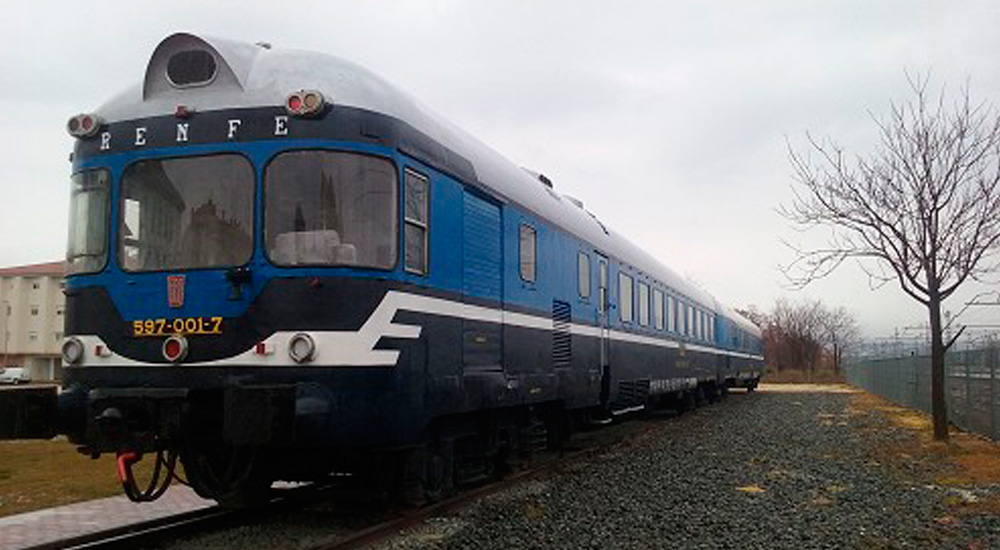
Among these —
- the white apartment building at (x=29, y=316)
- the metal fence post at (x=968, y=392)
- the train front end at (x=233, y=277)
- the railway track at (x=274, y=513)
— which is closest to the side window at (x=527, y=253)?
the railway track at (x=274, y=513)

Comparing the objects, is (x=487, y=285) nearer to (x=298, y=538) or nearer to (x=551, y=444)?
(x=298, y=538)

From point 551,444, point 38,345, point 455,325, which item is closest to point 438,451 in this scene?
point 455,325

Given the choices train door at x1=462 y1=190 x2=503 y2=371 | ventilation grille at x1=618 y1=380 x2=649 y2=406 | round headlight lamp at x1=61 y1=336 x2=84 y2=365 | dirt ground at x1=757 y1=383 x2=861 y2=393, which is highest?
train door at x1=462 y1=190 x2=503 y2=371

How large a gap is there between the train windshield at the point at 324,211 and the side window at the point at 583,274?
585 centimetres

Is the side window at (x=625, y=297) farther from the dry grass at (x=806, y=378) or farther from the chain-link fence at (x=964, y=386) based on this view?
the dry grass at (x=806, y=378)

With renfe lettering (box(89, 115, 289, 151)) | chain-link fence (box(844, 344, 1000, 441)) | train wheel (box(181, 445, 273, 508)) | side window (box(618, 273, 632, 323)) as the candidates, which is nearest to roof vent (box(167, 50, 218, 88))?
renfe lettering (box(89, 115, 289, 151))

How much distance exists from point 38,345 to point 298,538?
92654 millimetres

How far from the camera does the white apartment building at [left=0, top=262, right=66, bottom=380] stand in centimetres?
8812

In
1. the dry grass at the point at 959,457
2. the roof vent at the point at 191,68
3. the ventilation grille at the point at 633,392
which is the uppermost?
the roof vent at the point at 191,68

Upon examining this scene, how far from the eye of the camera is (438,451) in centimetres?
841

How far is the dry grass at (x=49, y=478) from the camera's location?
10031mm

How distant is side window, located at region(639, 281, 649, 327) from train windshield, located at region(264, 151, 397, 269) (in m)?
10.4

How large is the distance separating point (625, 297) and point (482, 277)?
23.3ft

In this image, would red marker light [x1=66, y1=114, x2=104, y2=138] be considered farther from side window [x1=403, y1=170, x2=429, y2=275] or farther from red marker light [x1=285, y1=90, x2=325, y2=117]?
side window [x1=403, y1=170, x2=429, y2=275]
